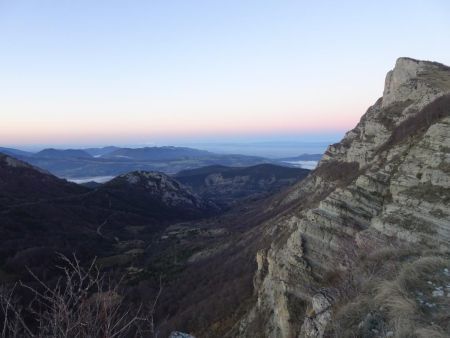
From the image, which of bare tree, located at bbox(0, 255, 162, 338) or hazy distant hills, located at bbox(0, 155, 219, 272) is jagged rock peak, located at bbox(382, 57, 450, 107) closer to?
bare tree, located at bbox(0, 255, 162, 338)

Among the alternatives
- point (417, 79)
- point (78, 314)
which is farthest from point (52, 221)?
point (78, 314)

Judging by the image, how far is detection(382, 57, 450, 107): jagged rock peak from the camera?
222 ft

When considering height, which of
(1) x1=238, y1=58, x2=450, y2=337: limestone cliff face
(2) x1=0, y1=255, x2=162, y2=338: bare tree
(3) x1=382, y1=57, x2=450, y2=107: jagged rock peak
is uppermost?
(3) x1=382, y1=57, x2=450, y2=107: jagged rock peak

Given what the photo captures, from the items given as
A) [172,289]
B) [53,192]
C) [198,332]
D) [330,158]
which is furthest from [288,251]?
[53,192]

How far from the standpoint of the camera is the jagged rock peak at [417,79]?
67.8 meters

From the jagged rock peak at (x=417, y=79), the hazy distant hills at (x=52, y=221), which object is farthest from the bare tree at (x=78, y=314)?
the hazy distant hills at (x=52, y=221)

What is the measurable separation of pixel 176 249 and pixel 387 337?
120m

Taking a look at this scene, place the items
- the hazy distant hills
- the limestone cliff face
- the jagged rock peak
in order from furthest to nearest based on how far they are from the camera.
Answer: the hazy distant hills < the jagged rock peak < the limestone cliff face

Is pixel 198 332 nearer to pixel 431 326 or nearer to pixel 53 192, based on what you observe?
pixel 431 326

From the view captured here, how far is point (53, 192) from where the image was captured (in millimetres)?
192000

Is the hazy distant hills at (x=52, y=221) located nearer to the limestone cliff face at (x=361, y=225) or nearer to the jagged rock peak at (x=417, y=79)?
the limestone cliff face at (x=361, y=225)

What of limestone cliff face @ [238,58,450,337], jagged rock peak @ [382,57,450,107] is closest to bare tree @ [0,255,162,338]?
limestone cliff face @ [238,58,450,337]

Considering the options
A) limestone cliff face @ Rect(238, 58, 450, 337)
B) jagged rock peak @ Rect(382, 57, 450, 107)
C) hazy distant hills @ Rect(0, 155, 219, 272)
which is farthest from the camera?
hazy distant hills @ Rect(0, 155, 219, 272)

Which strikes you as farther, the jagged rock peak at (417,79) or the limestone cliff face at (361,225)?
the jagged rock peak at (417,79)
